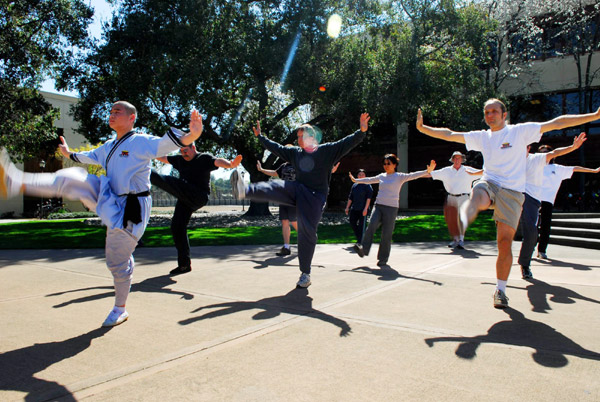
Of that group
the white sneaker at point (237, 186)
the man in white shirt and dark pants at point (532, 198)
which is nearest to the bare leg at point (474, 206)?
the man in white shirt and dark pants at point (532, 198)

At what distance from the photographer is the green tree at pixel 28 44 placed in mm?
19016

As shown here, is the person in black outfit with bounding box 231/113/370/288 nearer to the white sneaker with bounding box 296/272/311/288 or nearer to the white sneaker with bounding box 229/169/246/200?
the white sneaker with bounding box 296/272/311/288

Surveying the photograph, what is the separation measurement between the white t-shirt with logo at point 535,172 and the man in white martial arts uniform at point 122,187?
4.63 meters

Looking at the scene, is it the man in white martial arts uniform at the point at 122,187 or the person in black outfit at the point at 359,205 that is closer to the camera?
the man in white martial arts uniform at the point at 122,187

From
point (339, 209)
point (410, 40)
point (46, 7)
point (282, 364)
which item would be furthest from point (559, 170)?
point (339, 209)

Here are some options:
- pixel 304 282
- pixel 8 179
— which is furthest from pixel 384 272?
pixel 8 179

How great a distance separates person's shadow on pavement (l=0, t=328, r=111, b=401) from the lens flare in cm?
1739

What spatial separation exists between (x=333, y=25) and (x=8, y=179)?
1759 centimetres

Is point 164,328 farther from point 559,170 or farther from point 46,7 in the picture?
point 46,7

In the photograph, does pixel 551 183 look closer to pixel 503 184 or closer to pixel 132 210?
pixel 503 184

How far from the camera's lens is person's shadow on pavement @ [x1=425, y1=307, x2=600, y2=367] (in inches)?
110

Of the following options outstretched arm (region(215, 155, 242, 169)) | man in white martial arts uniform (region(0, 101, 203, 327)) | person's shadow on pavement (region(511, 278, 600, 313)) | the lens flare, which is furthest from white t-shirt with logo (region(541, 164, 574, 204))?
the lens flare

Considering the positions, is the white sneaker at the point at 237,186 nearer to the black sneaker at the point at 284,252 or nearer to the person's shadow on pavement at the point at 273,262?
the person's shadow on pavement at the point at 273,262

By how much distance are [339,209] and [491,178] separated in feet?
92.6
